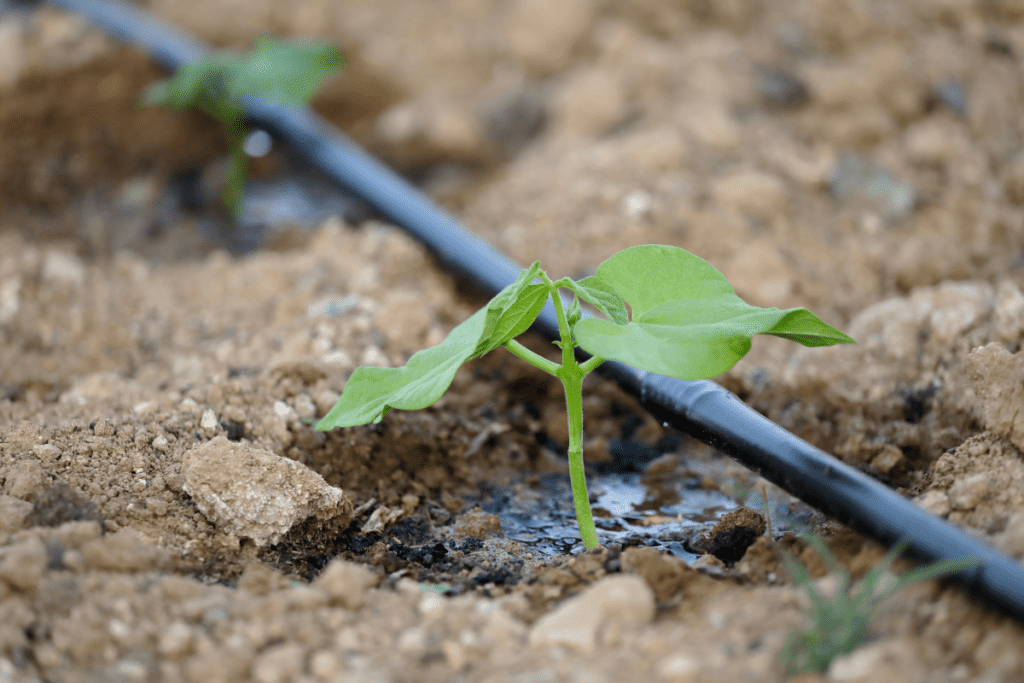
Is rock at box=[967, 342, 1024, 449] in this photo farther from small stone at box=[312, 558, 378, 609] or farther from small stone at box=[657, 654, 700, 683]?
small stone at box=[312, 558, 378, 609]

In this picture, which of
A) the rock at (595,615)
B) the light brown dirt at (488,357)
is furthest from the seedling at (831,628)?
the rock at (595,615)

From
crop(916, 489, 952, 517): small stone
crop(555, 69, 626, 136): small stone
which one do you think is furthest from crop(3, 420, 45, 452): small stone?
crop(555, 69, 626, 136): small stone

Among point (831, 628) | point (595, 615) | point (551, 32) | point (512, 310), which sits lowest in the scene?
point (595, 615)

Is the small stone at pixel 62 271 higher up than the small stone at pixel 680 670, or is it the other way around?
the small stone at pixel 680 670

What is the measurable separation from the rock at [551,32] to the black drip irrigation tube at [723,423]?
2.80ft

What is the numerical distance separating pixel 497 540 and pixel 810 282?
1.20m

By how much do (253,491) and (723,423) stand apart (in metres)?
0.84

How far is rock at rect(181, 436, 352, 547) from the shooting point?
4.43 ft

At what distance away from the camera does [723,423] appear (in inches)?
55.4

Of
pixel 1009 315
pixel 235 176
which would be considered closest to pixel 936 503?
pixel 1009 315

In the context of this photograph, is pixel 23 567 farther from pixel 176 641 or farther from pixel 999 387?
pixel 999 387

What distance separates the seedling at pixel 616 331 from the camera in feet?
3.60

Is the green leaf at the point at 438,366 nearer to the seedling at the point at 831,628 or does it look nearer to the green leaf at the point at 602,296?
the green leaf at the point at 602,296

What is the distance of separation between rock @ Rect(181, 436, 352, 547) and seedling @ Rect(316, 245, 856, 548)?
176 millimetres
